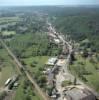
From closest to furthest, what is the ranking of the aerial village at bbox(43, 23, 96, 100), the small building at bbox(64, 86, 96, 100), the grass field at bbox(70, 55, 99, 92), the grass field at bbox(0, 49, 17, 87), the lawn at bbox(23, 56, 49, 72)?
the small building at bbox(64, 86, 96, 100) → the aerial village at bbox(43, 23, 96, 100) → the grass field at bbox(70, 55, 99, 92) → the grass field at bbox(0, 49, 17, 87) → the lawn at bbox(23, 56, 49, 72)

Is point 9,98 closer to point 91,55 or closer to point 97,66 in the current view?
point 97,66

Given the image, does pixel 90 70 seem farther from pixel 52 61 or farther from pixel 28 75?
pixel 28 75

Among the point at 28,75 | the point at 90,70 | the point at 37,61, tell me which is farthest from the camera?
the point at 37,61

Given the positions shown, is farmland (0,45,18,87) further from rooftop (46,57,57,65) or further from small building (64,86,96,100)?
small building (64,86,96,100)

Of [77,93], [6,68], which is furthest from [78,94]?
[6,68]

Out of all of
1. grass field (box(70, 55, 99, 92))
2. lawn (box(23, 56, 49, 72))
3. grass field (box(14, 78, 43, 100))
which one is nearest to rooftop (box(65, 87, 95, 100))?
grass field (box(70, 55, 99, 92))
